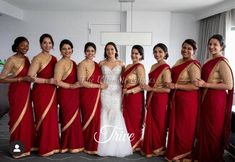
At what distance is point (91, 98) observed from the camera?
2783 millimetres

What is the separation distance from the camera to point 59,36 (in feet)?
21.6

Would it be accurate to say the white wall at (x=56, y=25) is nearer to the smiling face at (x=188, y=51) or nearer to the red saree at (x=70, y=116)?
the red saree at (x=70, y=116)

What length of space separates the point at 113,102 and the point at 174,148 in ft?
2.77

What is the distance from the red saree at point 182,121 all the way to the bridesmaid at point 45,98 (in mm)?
1308

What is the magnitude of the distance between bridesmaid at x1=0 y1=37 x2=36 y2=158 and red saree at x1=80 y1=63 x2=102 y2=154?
0.61m

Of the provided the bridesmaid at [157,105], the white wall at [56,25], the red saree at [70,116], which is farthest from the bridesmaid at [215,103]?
the white wall at [56,25]

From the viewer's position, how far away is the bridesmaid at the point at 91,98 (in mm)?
2760

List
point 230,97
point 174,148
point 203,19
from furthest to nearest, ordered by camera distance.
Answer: point 203,19 → point 174,148 → point 230,97

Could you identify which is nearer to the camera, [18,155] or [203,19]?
[18,155]

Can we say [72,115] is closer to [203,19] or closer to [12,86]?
[12,86]

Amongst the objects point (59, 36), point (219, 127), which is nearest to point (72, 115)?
point (219, 127)

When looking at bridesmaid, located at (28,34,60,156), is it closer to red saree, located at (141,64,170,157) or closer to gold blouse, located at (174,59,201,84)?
red saree, located at (141,64,170,157)

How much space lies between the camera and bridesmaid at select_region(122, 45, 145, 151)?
2.77 meters

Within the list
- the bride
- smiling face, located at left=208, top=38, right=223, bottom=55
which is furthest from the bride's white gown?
smiling face, located at left=208, top=38, right=223, bottom=55
